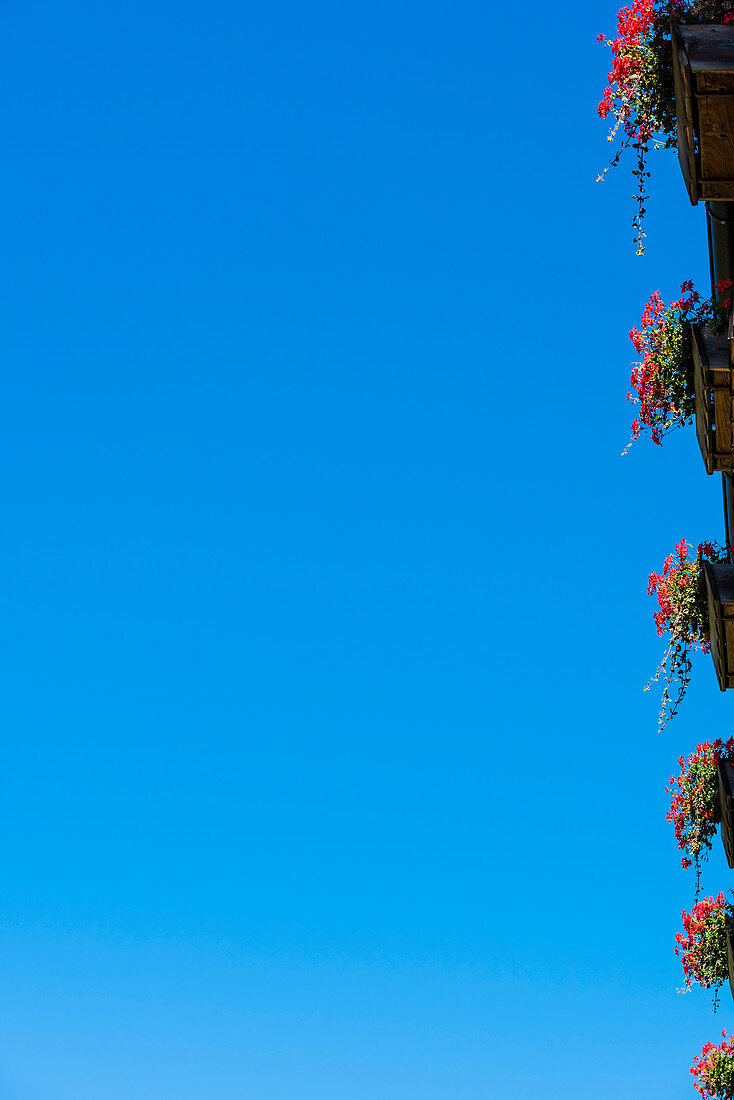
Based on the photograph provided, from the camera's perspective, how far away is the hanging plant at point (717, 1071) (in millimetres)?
9383

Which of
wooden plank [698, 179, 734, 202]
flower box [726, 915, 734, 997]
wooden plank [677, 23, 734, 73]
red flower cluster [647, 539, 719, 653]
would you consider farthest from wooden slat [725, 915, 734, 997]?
wooden plank [677, 23, 734, 73]

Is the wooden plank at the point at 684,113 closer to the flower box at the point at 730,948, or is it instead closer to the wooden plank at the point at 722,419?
the wooden plank at the point at 722,419

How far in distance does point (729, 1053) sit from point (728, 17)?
29.1ft

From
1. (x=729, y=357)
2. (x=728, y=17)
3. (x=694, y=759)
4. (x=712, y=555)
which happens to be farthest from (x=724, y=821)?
(x=728, y=17)

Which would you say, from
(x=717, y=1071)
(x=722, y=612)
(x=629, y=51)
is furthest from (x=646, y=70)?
(x=717, y=1071)

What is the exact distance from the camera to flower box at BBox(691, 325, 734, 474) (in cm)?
695

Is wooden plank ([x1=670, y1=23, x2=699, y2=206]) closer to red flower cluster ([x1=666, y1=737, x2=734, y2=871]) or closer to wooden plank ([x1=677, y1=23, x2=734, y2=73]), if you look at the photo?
wooden plank ([x1=677, y1=23, x2=734, y2=73])

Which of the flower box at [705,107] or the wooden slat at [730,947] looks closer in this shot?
the flower box at [705,107]

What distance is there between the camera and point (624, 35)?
300 inches

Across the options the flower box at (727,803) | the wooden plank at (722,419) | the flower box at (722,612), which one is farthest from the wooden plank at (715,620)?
the flower box at (727,803)

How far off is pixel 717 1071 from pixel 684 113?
330 inches

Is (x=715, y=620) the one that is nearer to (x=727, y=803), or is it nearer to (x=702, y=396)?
(x=702, y=396)

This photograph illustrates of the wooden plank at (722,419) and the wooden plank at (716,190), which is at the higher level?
the wooden plank at (716,190)

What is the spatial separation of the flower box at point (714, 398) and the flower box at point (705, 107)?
1015 mm
